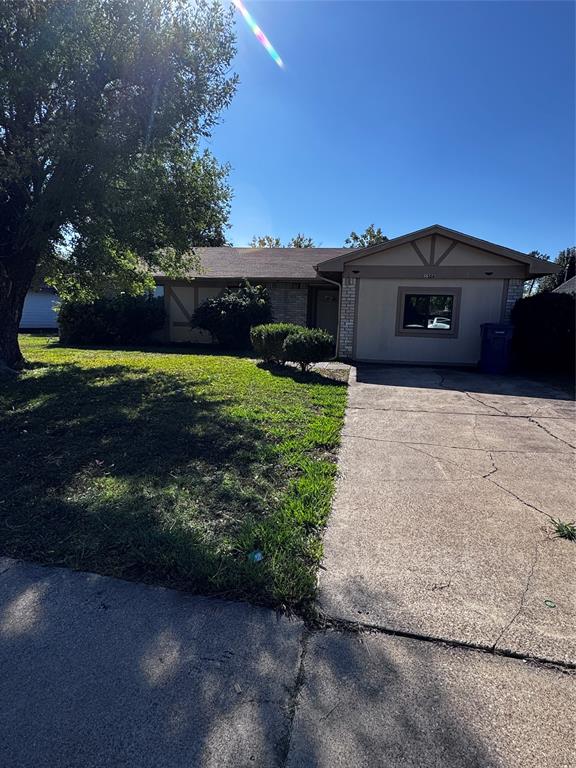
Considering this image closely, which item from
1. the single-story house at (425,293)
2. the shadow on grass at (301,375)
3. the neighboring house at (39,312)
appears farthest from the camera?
the neighboring house at (39,312)

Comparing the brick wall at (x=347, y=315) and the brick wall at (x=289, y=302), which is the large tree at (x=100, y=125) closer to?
the brick wall at (x=347, y=315)

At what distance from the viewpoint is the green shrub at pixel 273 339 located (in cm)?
1010

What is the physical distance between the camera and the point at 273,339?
10258 mm

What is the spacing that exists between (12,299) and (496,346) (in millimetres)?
11654

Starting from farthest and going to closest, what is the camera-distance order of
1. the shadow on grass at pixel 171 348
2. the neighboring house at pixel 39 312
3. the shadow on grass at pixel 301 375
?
the neighboring house at pixel 39 312 < the shadow on grass at pixel 171 348 < the shadow on grass at pixel 301 375

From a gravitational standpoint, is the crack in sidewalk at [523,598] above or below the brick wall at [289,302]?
below

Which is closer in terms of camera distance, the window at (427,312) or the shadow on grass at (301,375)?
the shadow on grass at (301,375)

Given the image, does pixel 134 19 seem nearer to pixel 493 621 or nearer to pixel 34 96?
pixel 34 96

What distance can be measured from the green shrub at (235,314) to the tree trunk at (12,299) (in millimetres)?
5994

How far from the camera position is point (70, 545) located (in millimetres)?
2869

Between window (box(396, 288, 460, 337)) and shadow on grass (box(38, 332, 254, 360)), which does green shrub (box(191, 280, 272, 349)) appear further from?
window (box(396, 288, 460, 337))

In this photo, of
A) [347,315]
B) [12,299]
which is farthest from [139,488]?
[347,315]

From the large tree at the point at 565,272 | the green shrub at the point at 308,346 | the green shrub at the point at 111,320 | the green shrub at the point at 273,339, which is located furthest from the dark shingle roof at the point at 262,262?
the large tree at the point at 565,272

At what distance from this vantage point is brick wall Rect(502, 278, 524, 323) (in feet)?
38.8
